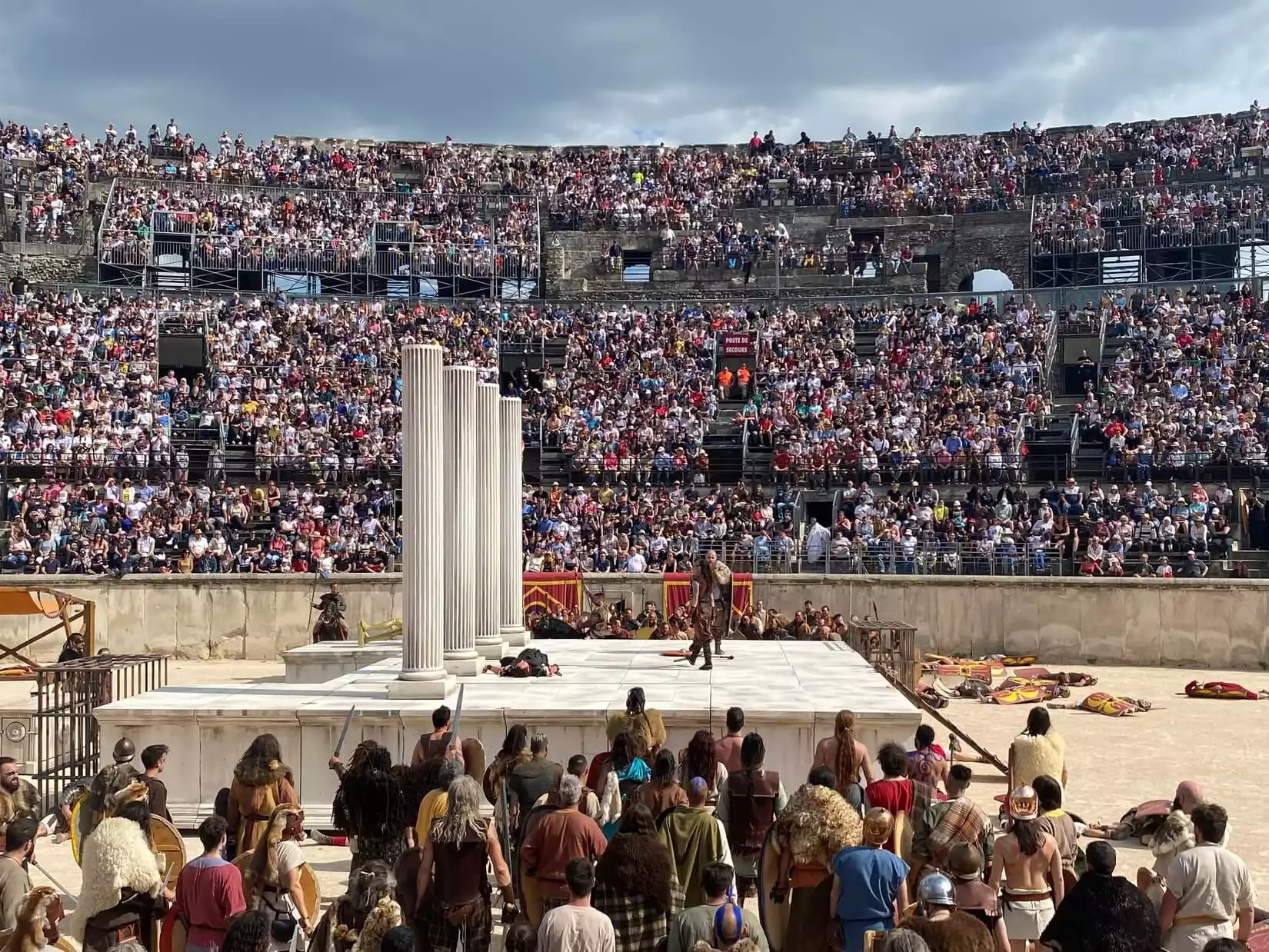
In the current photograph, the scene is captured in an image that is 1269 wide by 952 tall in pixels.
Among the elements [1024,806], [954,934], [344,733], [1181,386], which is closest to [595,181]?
[1181,386]

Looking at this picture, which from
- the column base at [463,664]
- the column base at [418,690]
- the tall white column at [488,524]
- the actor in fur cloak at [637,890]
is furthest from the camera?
the tall white column at [488,524]

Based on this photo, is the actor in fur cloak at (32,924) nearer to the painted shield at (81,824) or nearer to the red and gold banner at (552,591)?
the painted shield at (81,824)

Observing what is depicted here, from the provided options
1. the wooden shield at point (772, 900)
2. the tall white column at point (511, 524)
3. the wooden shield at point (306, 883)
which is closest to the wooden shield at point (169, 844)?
the wooden shield at point (306, 883)

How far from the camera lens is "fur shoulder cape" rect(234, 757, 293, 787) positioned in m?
7.59

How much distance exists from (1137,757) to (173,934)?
43.6ft

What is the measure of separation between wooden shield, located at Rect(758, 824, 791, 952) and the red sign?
32.2 m

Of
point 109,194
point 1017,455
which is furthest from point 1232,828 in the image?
point 109,194

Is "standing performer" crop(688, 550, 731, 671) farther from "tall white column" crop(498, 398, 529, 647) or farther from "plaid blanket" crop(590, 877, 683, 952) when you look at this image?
"plaid blanket" crop(590, 877, 683, 952)

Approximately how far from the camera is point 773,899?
22.2 ft

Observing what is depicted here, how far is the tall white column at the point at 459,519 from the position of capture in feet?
53.0

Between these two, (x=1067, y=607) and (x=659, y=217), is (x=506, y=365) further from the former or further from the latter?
(x=1067, y=607)

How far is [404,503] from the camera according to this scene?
14.5 metres

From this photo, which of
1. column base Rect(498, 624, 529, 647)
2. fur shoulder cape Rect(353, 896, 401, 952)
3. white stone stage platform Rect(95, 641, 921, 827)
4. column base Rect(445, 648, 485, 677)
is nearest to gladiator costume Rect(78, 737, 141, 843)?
fur shoulder cape Rect(353, 896, 401, 952)

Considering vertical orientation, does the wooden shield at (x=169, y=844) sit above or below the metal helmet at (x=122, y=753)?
below
